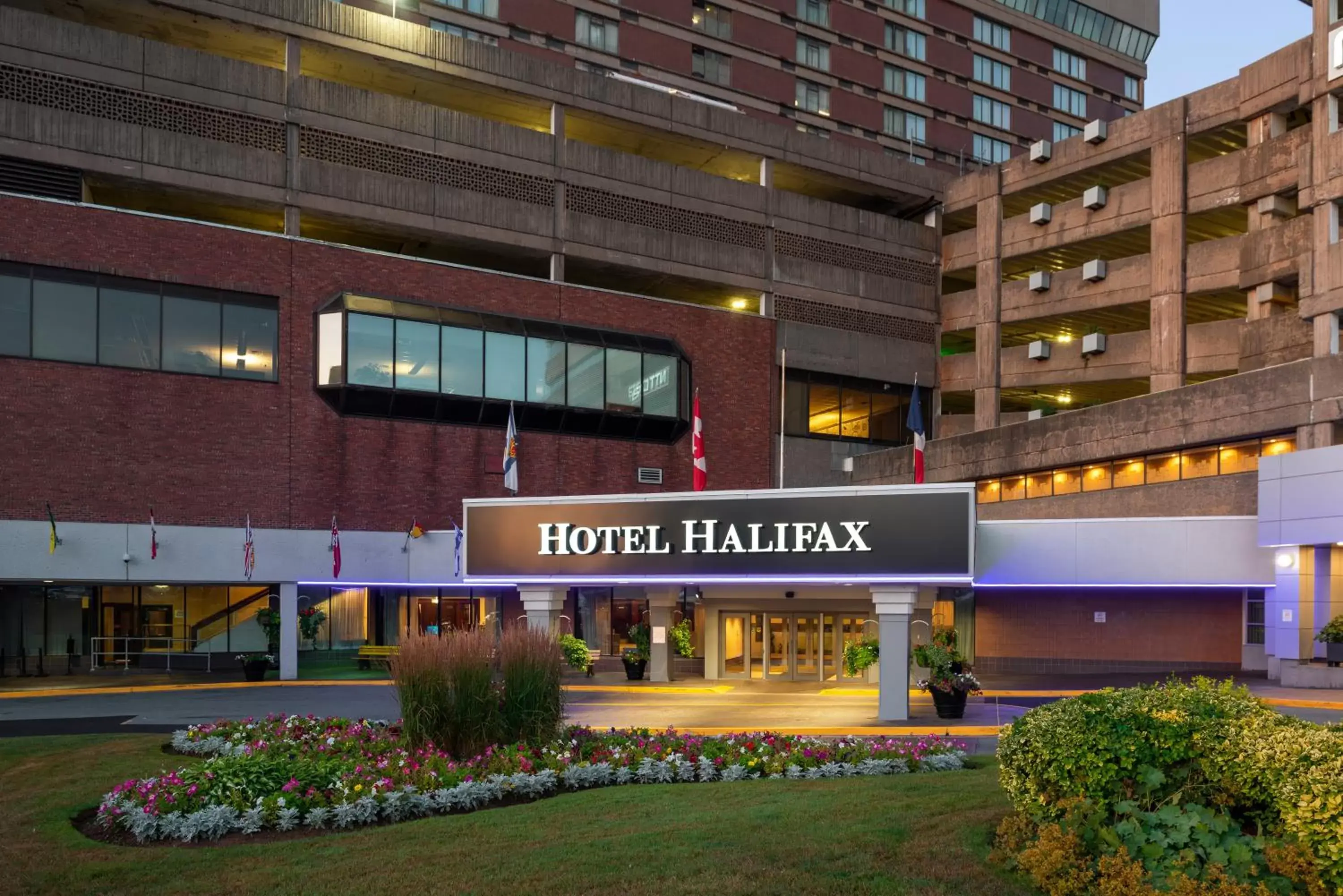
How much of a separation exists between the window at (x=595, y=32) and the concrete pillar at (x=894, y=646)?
42.4 meters

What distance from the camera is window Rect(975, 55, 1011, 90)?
79188mm

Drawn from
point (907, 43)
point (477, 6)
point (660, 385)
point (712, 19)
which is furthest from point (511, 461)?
point (907, 43)

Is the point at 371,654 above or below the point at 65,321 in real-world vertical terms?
below

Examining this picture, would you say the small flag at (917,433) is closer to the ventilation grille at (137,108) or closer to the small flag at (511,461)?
the small flag at (511,461)

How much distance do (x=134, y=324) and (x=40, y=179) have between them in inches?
209

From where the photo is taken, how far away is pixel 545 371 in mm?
46000

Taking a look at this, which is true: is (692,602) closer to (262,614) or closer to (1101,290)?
(262,614)

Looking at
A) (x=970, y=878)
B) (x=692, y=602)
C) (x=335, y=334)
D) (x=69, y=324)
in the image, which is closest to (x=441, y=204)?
(x=335, y=334)

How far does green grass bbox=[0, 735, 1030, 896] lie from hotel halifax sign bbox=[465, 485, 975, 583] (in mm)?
13520

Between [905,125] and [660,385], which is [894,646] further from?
[905,125]

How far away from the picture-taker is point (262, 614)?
40594 mm

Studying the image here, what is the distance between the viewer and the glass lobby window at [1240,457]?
39.7 m

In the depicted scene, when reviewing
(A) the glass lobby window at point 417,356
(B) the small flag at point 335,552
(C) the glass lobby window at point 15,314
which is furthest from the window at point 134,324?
(B) the small flag at point 335,552

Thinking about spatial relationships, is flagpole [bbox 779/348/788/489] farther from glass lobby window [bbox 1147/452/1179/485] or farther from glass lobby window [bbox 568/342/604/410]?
glass lobby window [bbox 1147/452/1179/485]
